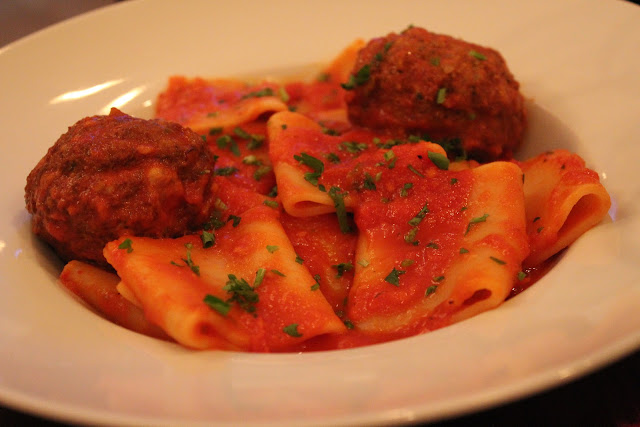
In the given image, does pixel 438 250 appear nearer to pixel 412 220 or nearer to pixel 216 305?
pixel 412 220

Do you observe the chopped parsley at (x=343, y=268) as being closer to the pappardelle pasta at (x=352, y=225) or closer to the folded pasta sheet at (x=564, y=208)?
the pappardelle pasta at (x=352, y=225)

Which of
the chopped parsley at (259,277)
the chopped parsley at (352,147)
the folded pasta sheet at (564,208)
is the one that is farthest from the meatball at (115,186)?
the folded pasta sheet at (564,208)

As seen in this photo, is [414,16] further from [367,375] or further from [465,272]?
[367,375]

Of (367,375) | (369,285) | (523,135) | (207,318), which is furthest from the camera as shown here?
(523,135)

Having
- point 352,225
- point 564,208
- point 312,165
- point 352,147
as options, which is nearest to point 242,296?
point 352,225

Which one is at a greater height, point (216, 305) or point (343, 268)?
point (216, 305)

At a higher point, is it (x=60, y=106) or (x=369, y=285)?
(x=60, y=106)

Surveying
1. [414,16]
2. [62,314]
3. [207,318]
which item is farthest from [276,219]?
[414,16]
